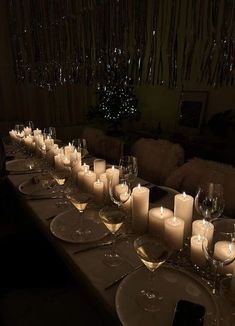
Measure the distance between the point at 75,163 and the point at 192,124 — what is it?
222 cm

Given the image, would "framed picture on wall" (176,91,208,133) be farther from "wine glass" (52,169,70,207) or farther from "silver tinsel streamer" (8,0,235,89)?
"wine glass" (52,169,70,207)

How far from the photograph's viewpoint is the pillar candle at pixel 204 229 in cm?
85

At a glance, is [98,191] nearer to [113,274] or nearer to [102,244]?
[102,244]

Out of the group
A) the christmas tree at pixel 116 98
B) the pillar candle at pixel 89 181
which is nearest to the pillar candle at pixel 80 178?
the pillar candle at pixel 89 181

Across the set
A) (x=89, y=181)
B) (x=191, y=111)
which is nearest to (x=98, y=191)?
(x=89, y=181)

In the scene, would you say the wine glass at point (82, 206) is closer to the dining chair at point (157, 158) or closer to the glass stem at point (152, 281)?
the glass stem at point (152, 281)

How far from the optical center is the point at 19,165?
2027 mm

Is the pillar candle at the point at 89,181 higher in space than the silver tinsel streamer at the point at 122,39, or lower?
lower

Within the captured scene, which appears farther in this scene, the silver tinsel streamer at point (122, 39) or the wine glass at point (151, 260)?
the silver tinsel streamer at point (122, 39)

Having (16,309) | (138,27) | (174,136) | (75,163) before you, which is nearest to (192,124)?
(174,136)

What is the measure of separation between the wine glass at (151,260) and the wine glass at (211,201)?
0.29 m

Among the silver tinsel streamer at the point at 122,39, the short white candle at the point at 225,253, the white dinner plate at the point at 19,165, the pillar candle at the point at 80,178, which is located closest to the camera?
the short white candle at the point at 225,253

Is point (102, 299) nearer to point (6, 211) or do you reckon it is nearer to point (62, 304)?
point (62, 304)

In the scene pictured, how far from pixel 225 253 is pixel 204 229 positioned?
0.36ft
